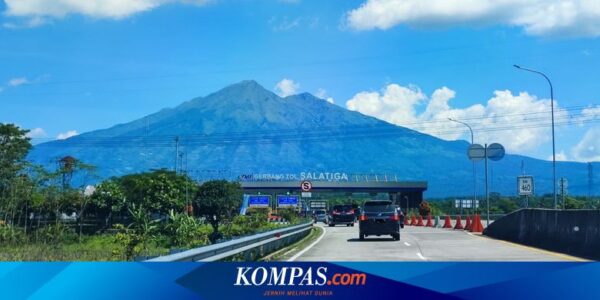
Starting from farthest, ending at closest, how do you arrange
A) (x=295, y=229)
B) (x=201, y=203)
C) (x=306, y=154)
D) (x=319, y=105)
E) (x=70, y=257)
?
(x=306, y=154), (x=201, y=203), (x=319, y=105), (x=295, y=229), (x=70, y=257)

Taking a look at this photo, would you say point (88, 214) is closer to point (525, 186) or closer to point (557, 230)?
point (525, 186)

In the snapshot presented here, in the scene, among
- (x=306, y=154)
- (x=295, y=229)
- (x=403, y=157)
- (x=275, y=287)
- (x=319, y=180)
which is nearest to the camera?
(x=275, y=287)

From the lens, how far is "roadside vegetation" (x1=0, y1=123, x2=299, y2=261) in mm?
14641

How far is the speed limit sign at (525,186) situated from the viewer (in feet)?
115

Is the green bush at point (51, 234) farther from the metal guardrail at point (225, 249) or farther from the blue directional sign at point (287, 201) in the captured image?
the blue directional sign at point (287, 201)

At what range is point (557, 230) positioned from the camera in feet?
76.3

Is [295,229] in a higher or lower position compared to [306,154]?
lower

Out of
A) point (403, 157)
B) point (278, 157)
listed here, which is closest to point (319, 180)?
point (278, 157)

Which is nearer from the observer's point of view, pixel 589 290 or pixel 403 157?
pixel 589 290

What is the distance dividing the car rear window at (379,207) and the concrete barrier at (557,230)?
5.48 metres

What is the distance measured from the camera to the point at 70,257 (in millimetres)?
12836

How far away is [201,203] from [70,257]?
54786mm

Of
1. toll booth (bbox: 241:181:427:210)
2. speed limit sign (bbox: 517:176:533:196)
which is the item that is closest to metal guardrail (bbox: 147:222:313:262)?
speed limit sign (bbox: 517:176:533:196)

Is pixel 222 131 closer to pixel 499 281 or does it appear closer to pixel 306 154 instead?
pixel 499 281
